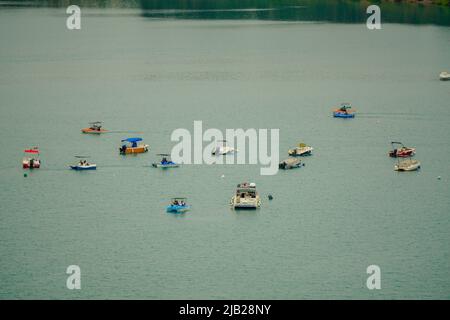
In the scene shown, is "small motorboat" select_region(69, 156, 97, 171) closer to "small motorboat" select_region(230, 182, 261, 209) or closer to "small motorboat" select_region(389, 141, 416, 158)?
"small motorboat" select_region(230, 182, 261, 209)

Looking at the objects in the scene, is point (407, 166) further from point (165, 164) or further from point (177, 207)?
point (177, 207)

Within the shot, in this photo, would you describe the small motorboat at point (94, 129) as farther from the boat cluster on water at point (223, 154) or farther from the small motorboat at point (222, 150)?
the small motorboat at point (222, 150)

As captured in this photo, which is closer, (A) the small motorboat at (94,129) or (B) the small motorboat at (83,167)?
(B) the small motorboat at (83,167)

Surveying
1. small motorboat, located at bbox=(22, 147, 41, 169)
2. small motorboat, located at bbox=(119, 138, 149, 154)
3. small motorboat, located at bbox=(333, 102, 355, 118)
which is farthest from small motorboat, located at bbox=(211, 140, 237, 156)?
small motorboat, located at bbox=(333, 102, 355, 118)

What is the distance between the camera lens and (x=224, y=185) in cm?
5781

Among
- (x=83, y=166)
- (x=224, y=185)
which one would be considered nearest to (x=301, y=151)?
(x=224, y=185)

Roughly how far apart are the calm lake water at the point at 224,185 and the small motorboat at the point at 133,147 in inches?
21.6

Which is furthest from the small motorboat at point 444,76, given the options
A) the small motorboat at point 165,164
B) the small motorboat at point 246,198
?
the small motorboat at point 246,198

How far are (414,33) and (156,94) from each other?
1881 inches

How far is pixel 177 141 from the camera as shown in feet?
224

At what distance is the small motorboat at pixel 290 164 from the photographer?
61.3 metres

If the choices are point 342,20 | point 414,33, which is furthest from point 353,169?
point 342,20

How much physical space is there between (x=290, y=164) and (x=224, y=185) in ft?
16.8
